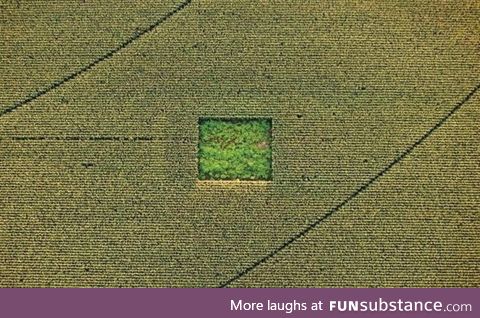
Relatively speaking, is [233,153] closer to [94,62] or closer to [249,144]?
[249,144]

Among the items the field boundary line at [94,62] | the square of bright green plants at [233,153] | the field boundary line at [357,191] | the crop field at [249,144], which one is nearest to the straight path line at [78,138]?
the crop field at [249,144]

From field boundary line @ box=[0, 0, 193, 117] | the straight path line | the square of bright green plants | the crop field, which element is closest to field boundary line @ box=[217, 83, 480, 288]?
the crop field

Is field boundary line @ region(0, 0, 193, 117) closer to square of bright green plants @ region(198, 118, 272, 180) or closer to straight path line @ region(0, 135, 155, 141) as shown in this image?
straight path line @ region(0, 135, 155, 141)

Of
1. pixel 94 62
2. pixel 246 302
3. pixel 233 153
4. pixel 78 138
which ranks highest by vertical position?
pixel 94 62

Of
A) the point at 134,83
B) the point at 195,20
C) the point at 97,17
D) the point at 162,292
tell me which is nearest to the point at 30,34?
the point at 97,17

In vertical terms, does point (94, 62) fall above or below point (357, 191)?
above

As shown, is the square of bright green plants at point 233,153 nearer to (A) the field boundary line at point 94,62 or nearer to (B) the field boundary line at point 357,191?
(B) the field boundary line at point 357,191

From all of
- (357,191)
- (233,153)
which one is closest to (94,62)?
(233,153)
